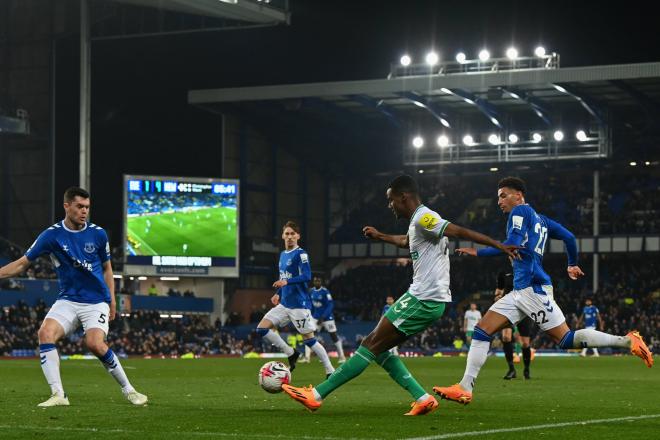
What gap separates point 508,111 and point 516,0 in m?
6.92

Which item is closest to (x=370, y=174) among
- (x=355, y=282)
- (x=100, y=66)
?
(x=355, y=282)

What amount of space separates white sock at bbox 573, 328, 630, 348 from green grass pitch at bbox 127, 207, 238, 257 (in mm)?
39936

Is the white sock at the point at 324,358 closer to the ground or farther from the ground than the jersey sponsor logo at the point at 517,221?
closer to the ground

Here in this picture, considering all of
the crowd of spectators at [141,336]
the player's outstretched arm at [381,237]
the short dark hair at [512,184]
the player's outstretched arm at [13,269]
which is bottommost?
the crowd of spectators at [141,336]

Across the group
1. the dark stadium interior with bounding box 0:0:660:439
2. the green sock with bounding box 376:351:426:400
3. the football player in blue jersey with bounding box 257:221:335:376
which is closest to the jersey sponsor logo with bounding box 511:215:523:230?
the green sock with bounding box 376:351:426:400

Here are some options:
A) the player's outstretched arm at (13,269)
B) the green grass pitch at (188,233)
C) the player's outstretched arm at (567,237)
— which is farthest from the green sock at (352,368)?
the green grass pitch at (188,233)

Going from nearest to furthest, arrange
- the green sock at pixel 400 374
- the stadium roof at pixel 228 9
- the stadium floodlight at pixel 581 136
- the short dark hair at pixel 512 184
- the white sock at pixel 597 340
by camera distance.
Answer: the green sock at pixel 400 374 → the white sock at pixel 597 340 → the short dark hair at pixel 512 184 → the stadium roof at pixel 228 9 → the stadium floodlight at pixel 581 136

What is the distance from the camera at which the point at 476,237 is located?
1103 cm

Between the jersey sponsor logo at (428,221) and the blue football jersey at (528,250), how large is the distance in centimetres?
222

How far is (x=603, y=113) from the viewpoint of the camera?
6119 centimetres

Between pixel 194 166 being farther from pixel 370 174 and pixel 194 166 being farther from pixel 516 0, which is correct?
pixel 516 0

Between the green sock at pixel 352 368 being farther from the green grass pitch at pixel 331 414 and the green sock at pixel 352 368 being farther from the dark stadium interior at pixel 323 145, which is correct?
the dark stadium interior at pixel 323 145

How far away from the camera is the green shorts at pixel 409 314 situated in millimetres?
11805

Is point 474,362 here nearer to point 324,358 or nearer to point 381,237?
point 381,237
